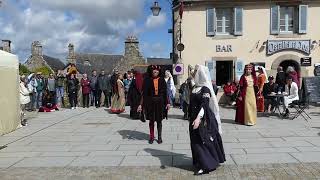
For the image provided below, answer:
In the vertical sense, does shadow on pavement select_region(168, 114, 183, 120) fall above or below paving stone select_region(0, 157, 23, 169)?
below

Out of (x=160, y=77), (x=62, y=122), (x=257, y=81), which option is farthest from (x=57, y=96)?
Answer: (x=160, y=77)

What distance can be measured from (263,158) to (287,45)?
1463cm

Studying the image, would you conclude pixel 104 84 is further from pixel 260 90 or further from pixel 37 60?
pixel 37 60

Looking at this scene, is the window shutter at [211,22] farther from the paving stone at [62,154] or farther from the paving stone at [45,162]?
the paving stone at [45,162]

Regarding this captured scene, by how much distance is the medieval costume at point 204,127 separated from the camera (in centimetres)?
768

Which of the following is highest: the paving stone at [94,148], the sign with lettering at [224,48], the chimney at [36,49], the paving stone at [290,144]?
the chimney at [36,49]

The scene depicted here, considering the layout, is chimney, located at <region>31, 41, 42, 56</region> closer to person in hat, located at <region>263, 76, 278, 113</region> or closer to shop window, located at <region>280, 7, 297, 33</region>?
shop window, located at <region>280, 7, 297, 33</region>

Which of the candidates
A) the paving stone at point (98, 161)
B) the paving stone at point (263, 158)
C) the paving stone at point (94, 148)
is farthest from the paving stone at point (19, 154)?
the paving stone at point (263, 158)

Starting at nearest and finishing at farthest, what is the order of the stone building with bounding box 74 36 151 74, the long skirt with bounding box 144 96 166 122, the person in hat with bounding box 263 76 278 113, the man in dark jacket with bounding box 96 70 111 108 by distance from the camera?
the long skirt with bounding box 144 96 166 122
the person in hat with bounding box 263 76 278 113
the man in dark jacket with bounding box 96 70 111 108
the stone building with bounding box 74 36 151 74

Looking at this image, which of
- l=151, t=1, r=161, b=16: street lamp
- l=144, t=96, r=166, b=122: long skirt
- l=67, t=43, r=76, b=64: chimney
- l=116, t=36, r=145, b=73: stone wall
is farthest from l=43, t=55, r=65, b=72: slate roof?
l=144, t=96, r=166, b=122: long skirt

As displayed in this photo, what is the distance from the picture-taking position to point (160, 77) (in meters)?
10.7

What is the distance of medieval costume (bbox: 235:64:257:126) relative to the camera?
13617 mm

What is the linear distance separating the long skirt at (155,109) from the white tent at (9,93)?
13.4ft

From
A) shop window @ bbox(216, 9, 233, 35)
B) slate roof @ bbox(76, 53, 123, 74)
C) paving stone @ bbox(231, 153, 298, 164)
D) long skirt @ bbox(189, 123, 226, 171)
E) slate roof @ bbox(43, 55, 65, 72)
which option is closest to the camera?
long skirt @ bbox(189, 123, 226, 171)
